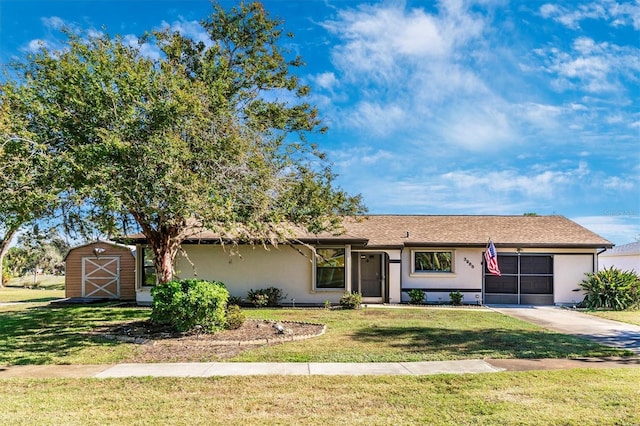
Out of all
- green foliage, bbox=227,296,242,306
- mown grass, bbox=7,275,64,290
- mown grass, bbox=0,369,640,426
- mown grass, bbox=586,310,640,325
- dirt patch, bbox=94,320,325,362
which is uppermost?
mown grass, bbox=0,369,640,426

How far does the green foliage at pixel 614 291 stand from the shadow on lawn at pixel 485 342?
8.00m

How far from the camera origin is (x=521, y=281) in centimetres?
1952

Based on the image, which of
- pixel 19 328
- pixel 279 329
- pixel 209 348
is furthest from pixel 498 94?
pixel 19 328

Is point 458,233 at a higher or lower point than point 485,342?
higher

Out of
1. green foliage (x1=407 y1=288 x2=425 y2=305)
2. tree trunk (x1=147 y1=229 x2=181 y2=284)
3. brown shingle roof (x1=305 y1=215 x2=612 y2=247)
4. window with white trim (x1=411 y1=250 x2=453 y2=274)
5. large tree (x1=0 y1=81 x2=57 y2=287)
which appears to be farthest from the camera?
window with white trim (x1=411 y1=250 x2=453 y2=274)

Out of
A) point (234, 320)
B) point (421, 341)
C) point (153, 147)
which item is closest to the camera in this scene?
point (153, 147)

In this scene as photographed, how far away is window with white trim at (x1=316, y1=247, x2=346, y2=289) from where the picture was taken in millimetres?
18000

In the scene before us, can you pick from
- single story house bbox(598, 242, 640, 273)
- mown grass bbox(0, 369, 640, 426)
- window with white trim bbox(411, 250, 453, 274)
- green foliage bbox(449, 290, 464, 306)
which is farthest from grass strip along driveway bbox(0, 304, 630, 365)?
single story house bbox(598, 242, 640, 273)

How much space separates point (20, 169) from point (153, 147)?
239cm

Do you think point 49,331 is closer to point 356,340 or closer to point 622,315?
point 356,340

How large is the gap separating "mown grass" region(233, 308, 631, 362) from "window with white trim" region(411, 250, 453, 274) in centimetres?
478

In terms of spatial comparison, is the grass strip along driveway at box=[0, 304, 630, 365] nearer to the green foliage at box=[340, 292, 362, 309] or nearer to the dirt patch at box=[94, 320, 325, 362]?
the dirt patch at box=[94, 320, 325, 362]

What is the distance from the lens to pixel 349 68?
1608 centimetres

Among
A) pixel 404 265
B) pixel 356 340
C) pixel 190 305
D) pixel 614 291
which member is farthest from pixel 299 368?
pixel 614 291
